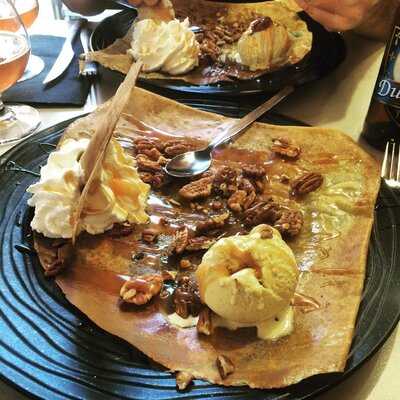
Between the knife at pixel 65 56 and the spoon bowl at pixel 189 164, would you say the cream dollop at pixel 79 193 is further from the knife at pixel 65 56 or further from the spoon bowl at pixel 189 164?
the knife at pixel 65 56

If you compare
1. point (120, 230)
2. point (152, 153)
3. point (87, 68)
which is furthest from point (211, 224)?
point (87, 68)

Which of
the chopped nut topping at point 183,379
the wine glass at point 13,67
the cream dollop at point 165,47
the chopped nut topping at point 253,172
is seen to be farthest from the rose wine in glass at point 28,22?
the chopped nut topping at point 183,379

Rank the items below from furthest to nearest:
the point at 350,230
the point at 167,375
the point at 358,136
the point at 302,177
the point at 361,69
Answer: the point at 361,69
the point at 358,136
the point at 302,177
the point at 350,230
the point at 167,375

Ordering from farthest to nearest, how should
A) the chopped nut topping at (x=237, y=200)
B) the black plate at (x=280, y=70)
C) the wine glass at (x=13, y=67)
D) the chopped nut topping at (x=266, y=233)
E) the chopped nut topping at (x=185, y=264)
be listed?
the black plate at (x=280, y=70), the wine glass at (x=13, y=67), the chopped nut topping at (x=237, y=200), the chopped nut topping at (x=185, y=264), the chopped nut topping at (x=266, y=233)

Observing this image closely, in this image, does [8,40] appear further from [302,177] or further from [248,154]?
[302,177]

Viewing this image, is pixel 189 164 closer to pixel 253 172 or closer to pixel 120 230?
pixel 253 172

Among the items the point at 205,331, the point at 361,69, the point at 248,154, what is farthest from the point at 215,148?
the point at 361,69

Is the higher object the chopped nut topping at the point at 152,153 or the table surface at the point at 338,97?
the chopped nut topping at the point at 152,153

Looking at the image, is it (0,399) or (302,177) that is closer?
(0,399)
